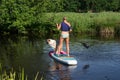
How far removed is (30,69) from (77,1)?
70.8 metres

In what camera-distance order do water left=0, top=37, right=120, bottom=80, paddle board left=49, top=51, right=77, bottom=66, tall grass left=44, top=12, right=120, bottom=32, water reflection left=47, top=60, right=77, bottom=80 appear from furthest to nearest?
tall grass left=44, top=12, right=120, bottom=32
paddle board left=49, top=51, right=77, bottom=66
water left=0, top=37, right=120, bottom=80
water reflection left=47, top=60, right=77, bottom=80

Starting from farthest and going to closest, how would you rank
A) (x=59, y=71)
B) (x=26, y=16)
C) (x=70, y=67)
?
1. (x=26, y=16)
2. (x=70, y=67)
3. (x=59, y=71)

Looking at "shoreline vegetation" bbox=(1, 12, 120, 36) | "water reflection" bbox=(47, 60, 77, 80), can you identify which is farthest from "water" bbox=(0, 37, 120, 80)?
"shoreline vegetation" bbox=(1, 12, 120, 36)

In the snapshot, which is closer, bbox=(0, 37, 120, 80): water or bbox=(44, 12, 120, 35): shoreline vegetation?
bbox=(0, 37, 120, 80): water

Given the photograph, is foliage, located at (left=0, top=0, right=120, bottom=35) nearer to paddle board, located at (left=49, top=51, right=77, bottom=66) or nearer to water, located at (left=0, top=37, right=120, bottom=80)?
water, located at (left=0, top=37, right=120, bottom=80)

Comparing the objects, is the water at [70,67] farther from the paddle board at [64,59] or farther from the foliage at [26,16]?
the foliage at [26,16]

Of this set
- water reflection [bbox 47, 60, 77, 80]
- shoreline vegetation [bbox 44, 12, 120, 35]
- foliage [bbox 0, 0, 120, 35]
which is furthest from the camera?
shoreline vegetation [bbox 44, 12, 120, 35]

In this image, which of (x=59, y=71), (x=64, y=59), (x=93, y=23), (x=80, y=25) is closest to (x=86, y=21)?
(x=93, y=23)

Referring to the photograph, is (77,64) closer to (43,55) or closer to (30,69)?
(30,69)

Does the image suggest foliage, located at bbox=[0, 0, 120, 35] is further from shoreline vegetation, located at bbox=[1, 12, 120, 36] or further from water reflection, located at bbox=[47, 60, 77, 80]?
water reflection, located at bbox=[47, 60, 77, 80]

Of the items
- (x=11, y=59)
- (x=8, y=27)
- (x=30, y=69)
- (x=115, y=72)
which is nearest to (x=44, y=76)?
(x=30, y=69)

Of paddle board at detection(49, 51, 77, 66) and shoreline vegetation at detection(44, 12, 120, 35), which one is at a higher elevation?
paddle board at detection(49, 51, 77, 66)

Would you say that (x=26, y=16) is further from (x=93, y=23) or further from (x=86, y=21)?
(x=93, y=23)

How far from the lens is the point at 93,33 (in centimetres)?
3647
